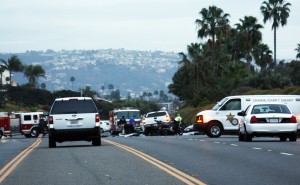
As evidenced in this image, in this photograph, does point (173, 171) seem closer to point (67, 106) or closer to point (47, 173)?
point (47, 173)

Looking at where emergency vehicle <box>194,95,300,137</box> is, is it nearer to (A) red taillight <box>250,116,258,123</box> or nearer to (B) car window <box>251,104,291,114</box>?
(B) car window <box>251,104,291,114</box>

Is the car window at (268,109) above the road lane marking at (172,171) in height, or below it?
above

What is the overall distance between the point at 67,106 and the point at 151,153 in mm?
6552

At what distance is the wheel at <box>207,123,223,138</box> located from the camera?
135 ft

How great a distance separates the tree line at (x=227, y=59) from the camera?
292 feet

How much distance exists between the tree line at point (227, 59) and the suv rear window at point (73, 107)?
51672mm

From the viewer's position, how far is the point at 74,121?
101 ft

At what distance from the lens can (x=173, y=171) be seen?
18.1m

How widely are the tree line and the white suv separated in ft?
170

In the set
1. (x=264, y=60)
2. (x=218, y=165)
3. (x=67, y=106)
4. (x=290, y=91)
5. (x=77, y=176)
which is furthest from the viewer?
(x=264, y=60)

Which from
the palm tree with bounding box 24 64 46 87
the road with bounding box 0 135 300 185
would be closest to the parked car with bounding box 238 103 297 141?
the road with bounding box 0 135 300 185

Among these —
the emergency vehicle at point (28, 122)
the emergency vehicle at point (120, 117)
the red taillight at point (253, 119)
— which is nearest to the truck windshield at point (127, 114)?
the emergency vehicle at point (120, 117)

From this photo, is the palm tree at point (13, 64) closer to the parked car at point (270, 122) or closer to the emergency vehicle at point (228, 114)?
the emergency vehicle at point (228, 114)

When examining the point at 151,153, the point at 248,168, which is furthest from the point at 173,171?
the point at 151,153
